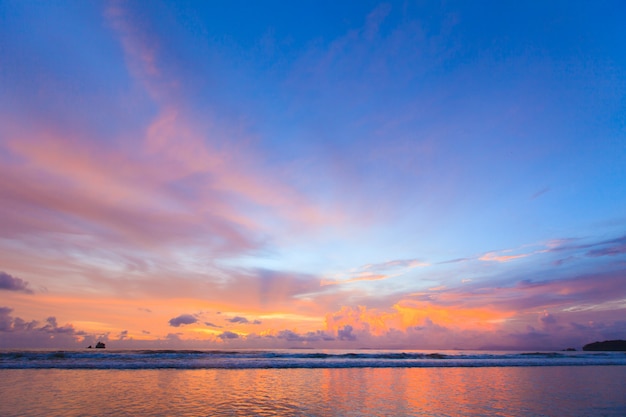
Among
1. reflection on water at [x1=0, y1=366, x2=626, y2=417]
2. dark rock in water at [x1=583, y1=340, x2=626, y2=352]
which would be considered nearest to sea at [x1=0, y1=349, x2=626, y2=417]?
reflection on water at [x1=0, y1=366, x2=626, y2=417]

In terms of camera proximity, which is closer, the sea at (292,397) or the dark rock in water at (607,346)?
the sea at (292,397)

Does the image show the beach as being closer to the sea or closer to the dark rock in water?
the sea

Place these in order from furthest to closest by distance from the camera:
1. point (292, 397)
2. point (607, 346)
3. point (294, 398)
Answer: point (607, 346)
point (292, 397)
point (294, 398)

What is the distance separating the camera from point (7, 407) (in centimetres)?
1570

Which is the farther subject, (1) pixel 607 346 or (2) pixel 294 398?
(1) pixel 607 346

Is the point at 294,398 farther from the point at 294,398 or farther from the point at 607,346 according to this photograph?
the point at 607,346

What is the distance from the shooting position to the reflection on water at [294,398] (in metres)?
15.2

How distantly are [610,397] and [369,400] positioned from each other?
13979 mm

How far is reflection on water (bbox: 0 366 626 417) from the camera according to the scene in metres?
15.2

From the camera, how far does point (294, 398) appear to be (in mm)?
18516

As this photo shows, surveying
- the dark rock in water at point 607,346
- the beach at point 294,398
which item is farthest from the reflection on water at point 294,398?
the dark rock in water at point 607,346

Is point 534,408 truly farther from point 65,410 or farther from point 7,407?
point 7,407

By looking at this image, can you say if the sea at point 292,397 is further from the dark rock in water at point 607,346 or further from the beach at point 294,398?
the dark rock in water at point 607,346

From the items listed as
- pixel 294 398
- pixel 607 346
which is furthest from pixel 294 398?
pixel 607 346
